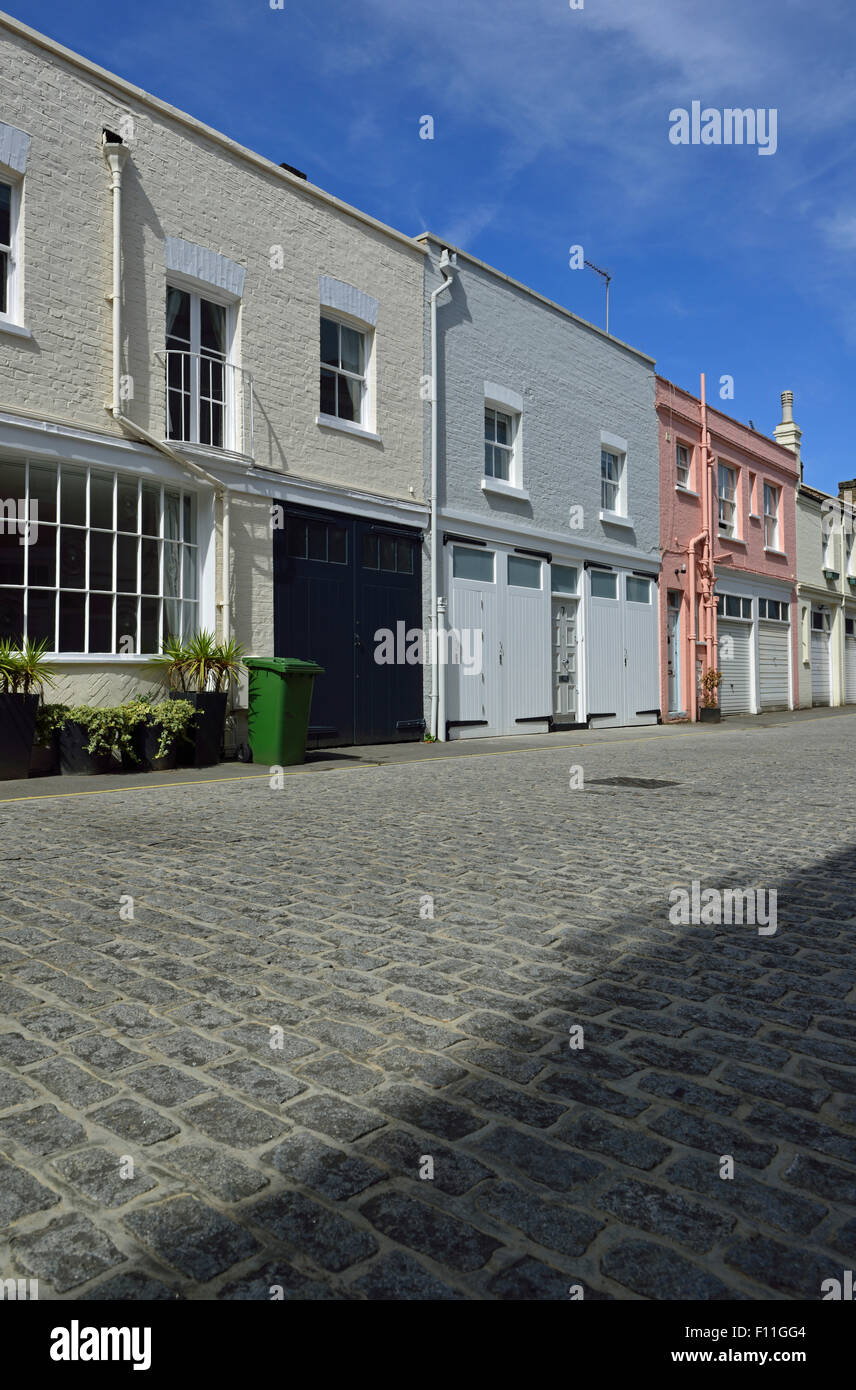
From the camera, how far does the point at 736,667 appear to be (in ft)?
80.6

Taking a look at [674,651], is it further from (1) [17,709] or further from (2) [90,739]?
(1) [17,709]

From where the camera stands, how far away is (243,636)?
11.8 m

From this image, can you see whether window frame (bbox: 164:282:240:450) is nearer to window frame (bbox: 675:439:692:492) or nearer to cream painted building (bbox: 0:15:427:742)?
cream painted building (bbox: 0:15:427:742)

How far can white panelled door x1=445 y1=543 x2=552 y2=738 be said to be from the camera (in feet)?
50.6

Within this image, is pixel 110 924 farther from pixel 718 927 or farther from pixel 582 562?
pixel 582 562

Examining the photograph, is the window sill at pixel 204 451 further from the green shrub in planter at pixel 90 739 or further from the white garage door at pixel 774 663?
the white garage door at pixel 774 663

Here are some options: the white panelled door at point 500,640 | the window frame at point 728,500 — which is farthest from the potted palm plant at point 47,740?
the window frame at point 728,500

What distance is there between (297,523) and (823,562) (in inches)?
895

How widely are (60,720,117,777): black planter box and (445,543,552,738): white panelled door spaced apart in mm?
6638

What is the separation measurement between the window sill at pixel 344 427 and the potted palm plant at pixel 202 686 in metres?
3.72

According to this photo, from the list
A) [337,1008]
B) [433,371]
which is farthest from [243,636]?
[337,1008]

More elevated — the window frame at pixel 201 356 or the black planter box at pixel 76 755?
the window frame at pixel 201 356

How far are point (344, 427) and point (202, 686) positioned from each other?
15.4 feet

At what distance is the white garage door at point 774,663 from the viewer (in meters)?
25.9
